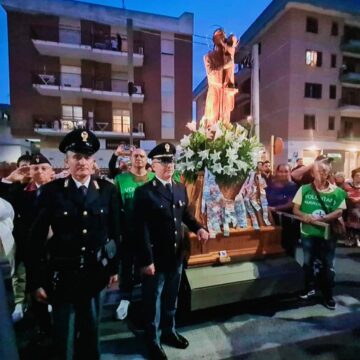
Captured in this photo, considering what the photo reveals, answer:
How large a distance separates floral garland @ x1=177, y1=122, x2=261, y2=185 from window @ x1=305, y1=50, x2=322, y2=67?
18.3 metres

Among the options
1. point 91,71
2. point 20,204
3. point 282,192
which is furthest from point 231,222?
point 91,71

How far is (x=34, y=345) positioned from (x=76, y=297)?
111 cm

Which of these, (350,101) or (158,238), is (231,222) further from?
(350,101)

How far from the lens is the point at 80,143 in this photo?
1.81 m

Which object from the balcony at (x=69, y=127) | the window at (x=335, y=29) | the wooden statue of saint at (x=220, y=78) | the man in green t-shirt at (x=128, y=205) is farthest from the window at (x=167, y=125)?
the man in green t-shirt at (x=128, y=205)

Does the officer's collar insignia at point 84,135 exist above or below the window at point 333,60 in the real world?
below

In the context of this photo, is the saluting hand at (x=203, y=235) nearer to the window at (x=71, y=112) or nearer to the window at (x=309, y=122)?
the window at (x=71, y=112)

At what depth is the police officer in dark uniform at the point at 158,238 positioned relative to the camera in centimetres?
218

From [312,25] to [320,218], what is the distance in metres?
19.9

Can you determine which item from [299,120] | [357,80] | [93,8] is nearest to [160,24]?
[93,8]

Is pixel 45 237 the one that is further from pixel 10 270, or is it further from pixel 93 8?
pixel 93 8

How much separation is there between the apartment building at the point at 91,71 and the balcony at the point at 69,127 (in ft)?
0.18

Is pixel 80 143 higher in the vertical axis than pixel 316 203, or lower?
higher

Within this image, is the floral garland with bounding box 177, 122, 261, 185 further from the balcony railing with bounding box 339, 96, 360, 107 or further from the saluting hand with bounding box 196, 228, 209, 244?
the balcony railing with bounding box 339, 96, 360, 107
